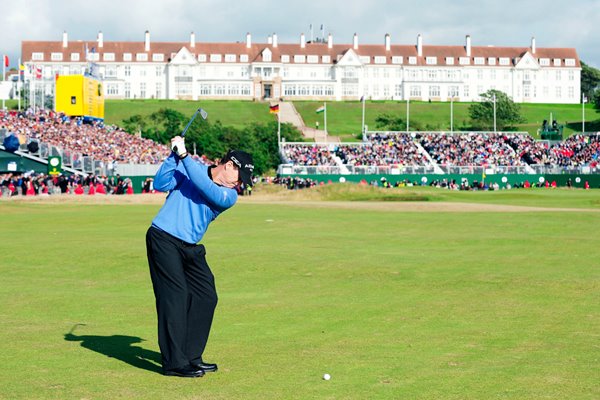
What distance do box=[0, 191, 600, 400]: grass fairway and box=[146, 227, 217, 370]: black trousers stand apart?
350 mm

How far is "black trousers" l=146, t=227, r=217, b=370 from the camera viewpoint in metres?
11.2

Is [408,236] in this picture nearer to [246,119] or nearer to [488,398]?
[488,398]

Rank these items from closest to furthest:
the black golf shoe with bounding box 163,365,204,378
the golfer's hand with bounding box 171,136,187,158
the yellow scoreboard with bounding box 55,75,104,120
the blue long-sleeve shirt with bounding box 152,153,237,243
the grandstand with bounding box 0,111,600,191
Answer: the golfer's hand with bounding box 171,136,187,158
the black golf shoe with bounding box 163,365,204,378
the blue long-sleeve shirt with bounding box 152,153,237,243
the grandstand with bounding box 0,111,600,191
the yellow scoreboard with bounding box 55,75,104,120

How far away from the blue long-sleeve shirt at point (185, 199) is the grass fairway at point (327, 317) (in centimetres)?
162

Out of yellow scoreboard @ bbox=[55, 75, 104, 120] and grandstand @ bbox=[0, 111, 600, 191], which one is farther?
yellow scoreboard @ bbox=[55, 75, 104, 120]

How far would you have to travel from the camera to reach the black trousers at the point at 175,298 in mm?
11242

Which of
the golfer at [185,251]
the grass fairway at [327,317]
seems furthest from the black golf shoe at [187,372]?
the grass fairway at [327,317]

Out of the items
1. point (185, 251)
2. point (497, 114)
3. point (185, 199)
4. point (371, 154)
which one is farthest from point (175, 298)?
point (497, 114)

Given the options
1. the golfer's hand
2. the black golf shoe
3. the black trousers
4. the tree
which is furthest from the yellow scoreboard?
the black golf shoe

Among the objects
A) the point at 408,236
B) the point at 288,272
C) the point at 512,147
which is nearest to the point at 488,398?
the point at 288,272

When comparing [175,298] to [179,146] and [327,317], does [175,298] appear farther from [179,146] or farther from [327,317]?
A: [327,317]

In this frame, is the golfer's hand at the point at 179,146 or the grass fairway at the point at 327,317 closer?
the grass fairway at the point at 327,317

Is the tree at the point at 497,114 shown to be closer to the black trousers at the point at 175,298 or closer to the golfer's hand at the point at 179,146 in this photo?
the black trousers at the point at 175,298

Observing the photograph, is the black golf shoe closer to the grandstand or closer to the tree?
the grandstand
